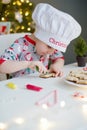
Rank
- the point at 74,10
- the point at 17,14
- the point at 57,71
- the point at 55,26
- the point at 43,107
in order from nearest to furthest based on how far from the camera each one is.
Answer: the point at 43,107, the point at 55,26, the point at 57,71, the point at 17,14, the point at 74,10

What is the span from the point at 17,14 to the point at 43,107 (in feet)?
6.64

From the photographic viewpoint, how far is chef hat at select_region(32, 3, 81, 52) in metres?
1.27

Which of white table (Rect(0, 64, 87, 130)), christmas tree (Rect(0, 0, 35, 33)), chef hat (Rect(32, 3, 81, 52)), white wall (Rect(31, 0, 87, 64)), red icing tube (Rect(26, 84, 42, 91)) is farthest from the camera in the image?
white wall (Rect(31, 0, 87, 64))

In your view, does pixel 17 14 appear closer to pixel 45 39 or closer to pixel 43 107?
pixel 45 39

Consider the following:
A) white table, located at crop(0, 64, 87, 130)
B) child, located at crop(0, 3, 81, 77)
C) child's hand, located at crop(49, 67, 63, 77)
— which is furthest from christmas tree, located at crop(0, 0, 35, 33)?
white table, located at crop(0, 64, 87, 130)

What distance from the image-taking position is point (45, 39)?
1.36 meters

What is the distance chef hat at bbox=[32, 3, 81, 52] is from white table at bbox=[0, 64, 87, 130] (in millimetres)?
186

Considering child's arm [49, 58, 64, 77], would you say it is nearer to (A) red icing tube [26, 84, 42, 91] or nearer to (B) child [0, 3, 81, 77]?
(B) child [0, 3, 81, 77]

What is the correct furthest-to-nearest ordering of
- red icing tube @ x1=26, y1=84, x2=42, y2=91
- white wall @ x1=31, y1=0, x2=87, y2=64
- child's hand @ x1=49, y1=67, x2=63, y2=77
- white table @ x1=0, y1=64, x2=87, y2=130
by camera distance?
1. white wall @ x1=31, y1=0, x2=87, y2=64
2. child's hand @ x1=49, y1=67, x2=63, y2=77
3. red icing tube @ x1=26, y1=84, x2=42, y2=91
4. white table @ x1=0, y1=64, x2=87, y2=130

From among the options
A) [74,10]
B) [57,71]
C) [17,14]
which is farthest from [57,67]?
[74,10]

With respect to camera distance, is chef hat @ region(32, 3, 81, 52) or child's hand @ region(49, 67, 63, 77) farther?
child's hand @ region(49, 67, 63, 77)

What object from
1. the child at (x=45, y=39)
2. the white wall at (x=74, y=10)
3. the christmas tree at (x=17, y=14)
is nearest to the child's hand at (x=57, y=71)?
the child at (x=45, y=39)

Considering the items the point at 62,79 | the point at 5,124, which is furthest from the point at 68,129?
the point at 62,79

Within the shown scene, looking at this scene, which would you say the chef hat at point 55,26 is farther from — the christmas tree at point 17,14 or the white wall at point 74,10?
the white wall at point 74,10
